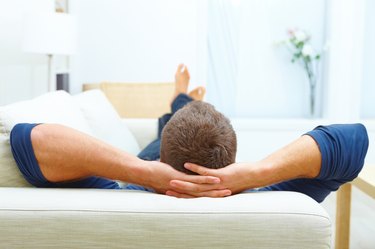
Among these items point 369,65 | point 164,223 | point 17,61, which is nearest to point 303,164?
point 164,223

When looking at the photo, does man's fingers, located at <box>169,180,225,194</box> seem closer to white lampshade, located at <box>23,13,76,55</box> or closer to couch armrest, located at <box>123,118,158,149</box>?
couch armrest, located at <box>123,118,158,149</box>

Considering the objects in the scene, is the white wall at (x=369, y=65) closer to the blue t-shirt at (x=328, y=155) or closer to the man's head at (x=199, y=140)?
the blue t-shirt at (x=328, y=155)

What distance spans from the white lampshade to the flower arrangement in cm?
215

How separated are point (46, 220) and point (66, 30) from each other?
2524 mm

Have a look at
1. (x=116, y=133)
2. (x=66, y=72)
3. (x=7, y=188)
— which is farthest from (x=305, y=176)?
(x=66, y=72)

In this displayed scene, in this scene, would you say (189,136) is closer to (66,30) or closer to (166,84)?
(66,30)

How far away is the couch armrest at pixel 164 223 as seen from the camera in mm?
1202

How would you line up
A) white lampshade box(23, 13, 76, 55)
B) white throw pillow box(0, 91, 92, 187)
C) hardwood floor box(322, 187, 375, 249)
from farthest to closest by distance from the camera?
white lampshade box(23, 13, 76, 55) → hardwood floor box(322, 187, 375, 249) → white throw pillow box(0, 91, 92, 187)

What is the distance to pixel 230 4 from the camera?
5.08 meters

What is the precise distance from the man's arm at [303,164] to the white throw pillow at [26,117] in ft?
1.33

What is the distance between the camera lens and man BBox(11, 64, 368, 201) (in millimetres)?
1330

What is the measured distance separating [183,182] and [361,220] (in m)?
2.62

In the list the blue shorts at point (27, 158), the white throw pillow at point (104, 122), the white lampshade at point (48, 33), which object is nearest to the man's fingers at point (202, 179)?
the blue shorts at point (27, 158)

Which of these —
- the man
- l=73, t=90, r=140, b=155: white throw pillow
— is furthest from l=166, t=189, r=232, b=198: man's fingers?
l=73, t=90, r=140, b=155: white throw pillow
